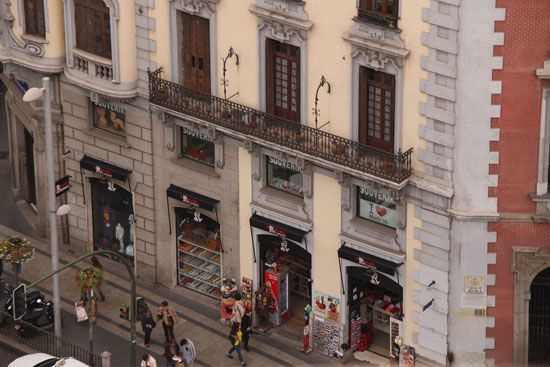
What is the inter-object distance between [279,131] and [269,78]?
209 centimetres

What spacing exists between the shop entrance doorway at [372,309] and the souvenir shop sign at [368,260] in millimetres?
543

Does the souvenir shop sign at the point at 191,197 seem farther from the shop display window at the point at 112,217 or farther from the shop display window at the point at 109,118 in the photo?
the shop display window at the point at 109,118

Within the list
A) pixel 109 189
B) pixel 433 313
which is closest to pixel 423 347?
pixel 433 313

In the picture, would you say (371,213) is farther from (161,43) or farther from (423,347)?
(161,43)

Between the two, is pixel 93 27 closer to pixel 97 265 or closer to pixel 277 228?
pixel 97 265

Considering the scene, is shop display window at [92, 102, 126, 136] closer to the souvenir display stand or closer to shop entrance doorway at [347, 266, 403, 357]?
the souvenir display stand

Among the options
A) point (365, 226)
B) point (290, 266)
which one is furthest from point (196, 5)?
point (290, 266)

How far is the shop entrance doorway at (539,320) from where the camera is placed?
65750 millimetres

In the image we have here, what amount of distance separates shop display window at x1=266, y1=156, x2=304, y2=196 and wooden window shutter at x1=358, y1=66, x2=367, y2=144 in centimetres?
377

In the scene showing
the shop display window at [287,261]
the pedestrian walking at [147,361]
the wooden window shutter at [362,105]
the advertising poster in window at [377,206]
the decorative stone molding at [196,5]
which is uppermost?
the decorative stone molding at [196,5]

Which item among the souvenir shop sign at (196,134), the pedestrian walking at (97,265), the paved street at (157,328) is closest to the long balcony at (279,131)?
the souvenir shop sign at (196,134)

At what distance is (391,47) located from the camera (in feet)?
208

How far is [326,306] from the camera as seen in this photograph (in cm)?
Result: 6981

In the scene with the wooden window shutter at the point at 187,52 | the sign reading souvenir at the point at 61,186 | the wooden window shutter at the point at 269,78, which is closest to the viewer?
the wooden window shutter at the point at 269,78
